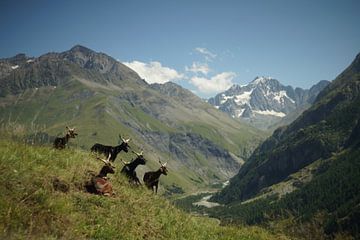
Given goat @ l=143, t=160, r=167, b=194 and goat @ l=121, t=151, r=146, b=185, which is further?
goat @ l=143, t=160, r=167, b=194

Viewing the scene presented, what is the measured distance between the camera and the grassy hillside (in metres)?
9.70

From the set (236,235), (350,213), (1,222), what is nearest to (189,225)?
(236,235)

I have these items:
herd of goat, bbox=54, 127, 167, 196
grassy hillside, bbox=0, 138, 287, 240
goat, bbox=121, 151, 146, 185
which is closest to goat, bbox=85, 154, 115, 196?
herd of goat, bbox=54, 127, 167, 196

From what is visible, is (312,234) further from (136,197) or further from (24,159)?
(24,159)

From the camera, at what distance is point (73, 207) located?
11.6 m

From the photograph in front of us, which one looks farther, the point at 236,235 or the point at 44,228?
the point at 236,235

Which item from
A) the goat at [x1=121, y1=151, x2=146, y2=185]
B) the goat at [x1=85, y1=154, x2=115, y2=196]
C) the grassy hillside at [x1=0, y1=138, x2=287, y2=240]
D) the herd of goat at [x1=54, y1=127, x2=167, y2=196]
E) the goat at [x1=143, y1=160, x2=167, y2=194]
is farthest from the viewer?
the goat at [x1=143, y1=160, x2=167, y2=194]

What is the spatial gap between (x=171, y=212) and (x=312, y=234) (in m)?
5.66

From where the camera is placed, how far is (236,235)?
15.0m

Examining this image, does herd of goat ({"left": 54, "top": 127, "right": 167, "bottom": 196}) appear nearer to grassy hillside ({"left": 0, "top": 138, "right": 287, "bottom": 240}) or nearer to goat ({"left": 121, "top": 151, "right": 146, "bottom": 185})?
goat ({"left": 121, "top": 151, "right": 146, "bottom": 185})

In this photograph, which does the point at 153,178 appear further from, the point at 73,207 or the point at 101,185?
the point at 73,207

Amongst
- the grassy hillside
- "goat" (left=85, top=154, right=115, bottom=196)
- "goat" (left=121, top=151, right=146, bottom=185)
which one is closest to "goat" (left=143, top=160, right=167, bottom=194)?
"goat" (left=121, top=151, right=146, bottom=185)

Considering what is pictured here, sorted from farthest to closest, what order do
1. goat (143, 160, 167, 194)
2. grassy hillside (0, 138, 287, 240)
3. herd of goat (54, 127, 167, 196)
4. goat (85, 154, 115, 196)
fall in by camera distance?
1. goat (143, 160, 167, 194)
2. herd of goat (54, 127, 167, 196)
3. goat (85, 154, 115, 196)
4. grassy hillside (0, 138, 287, 240)

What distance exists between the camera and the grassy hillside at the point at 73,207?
9695 millimetres
